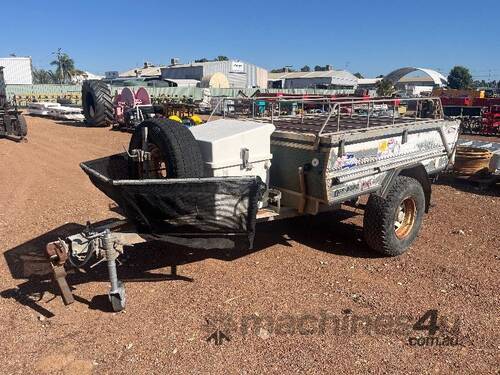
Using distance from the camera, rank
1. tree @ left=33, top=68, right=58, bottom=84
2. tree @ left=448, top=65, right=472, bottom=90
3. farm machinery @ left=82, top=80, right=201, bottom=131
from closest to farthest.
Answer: farm machinery @ left=82, top=80, right=201, bottom=131
tree @ left=448, top=65, right=472, bottom=90
tree @ left=33, top=68, right=58, bottom=84

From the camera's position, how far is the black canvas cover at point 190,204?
3.55 meters

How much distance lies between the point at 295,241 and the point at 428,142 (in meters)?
2.10

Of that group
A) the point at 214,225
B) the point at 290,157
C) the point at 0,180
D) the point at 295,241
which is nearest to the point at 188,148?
the point at 214,225

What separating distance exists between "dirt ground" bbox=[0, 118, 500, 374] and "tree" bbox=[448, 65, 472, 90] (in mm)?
86624

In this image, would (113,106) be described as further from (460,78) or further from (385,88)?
(460,78)

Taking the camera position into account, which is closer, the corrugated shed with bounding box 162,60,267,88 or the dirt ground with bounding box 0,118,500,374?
the dirt ground with bounding box 0,118,500,374

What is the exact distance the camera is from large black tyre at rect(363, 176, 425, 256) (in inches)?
186

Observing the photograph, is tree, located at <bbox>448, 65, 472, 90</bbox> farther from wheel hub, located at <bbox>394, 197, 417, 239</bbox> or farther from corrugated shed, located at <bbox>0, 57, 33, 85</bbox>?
wheel hub, located at <bbox>394, 197, 417, 239</bbox>

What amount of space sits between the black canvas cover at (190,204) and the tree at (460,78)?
3497 inches

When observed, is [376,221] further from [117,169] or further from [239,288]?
[117,169]

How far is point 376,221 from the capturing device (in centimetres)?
474

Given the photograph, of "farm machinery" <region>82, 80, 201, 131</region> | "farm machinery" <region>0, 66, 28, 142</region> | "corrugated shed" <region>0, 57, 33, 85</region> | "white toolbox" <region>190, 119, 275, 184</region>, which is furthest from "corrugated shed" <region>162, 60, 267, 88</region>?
"white toolbox" <region>190, 119, 275, 184</region>

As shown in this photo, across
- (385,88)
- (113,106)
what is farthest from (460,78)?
(113,106)

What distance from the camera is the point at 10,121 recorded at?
1391cm
